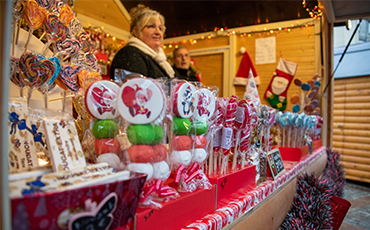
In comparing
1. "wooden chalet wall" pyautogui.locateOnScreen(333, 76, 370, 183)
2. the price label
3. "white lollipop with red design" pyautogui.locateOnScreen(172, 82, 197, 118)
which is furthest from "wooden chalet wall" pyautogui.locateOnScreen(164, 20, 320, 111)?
A: "white lollipop with red design" pyautogui.locateOnScreen(172, 82, 197, 118)

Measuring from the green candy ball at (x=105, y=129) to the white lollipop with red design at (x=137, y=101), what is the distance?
0.05 meters

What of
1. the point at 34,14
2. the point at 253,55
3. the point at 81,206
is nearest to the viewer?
the point at 81,206

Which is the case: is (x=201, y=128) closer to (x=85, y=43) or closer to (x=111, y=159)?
(x=111, y=159)

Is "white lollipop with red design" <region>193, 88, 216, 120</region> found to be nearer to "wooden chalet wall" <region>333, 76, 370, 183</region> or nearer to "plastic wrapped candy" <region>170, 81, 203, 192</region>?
"plastic wrapped candy" <region>170, 81, 203, 192</region>

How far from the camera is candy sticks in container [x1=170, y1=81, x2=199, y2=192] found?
0.69 meters

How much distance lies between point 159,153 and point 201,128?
212 millimetres

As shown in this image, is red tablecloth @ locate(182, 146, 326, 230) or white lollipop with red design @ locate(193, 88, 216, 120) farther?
white lollipop with red design @ locate(193, 88, 216, 120)

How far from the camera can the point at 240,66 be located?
4180 millimetres

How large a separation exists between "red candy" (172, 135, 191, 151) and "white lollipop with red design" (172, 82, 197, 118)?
6cm

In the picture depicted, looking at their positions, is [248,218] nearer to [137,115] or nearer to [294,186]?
[137,115]

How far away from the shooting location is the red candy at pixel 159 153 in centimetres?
59

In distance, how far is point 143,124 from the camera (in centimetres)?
57

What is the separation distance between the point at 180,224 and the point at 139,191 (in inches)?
8.0

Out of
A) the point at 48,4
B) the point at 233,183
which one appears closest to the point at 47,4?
the point at 48,4
